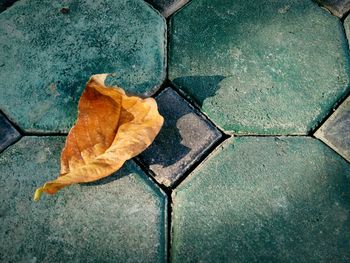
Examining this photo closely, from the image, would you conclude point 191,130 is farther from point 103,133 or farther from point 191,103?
point 103,133

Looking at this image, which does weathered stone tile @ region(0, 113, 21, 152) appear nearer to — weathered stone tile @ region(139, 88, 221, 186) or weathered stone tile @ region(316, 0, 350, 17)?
weathered stone tile @ region(139, 88, 221, 186)

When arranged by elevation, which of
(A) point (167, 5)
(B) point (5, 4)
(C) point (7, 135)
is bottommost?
(C) point (7, 135)

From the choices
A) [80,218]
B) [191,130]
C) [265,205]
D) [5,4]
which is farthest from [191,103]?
[5,4]

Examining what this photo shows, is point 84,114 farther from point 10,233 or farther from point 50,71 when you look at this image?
point 10,233

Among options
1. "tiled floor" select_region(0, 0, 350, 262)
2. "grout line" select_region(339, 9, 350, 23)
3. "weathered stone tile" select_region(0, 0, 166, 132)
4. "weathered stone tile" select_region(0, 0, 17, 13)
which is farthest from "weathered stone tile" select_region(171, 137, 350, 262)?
"weathered stone tile" select_region(0, 0, 17, 13)

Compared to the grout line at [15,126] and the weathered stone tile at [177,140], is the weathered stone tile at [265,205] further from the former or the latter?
the grout line at [15,126]
